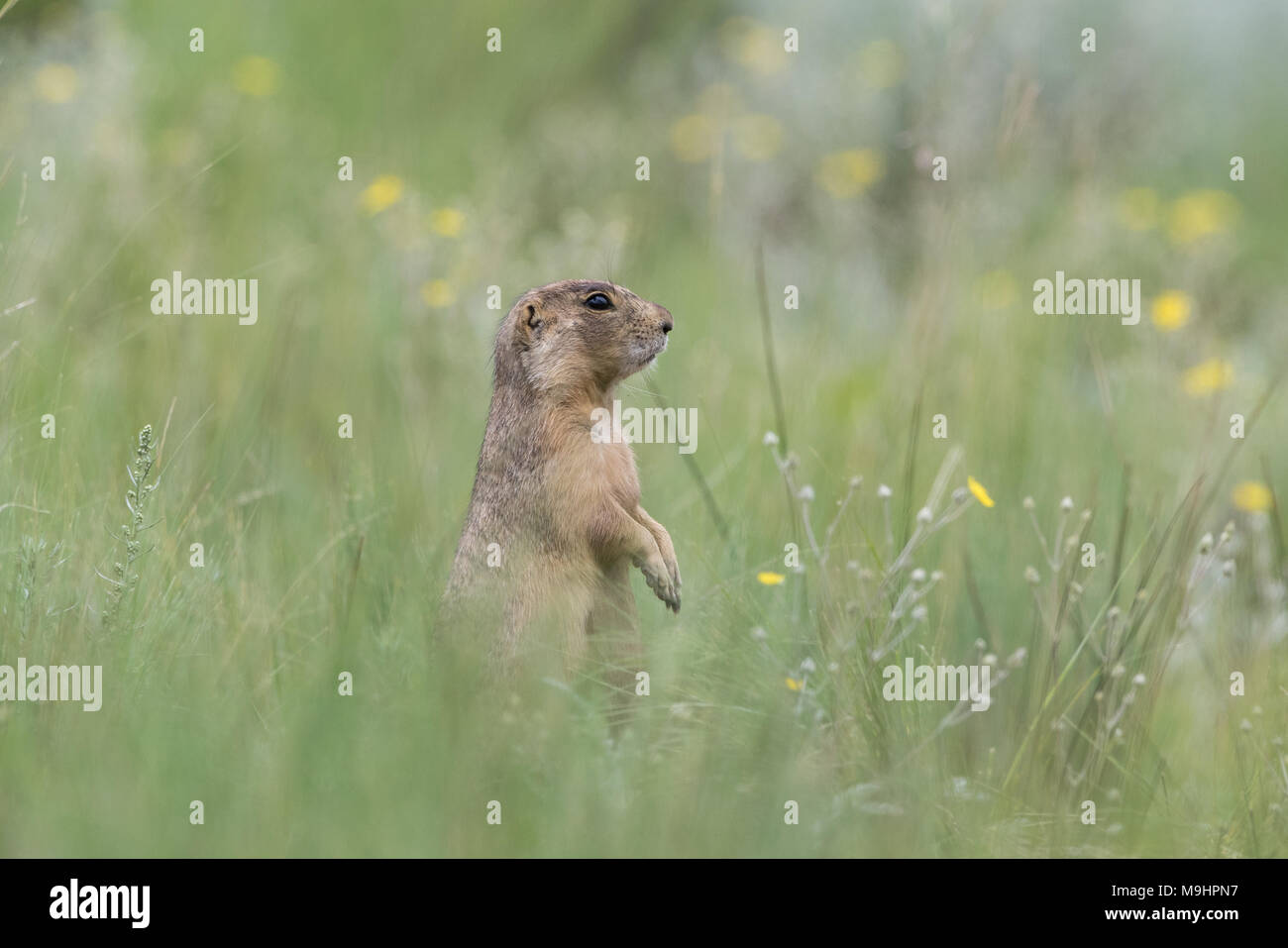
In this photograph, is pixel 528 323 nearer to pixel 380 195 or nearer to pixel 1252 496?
pixel 1252 496

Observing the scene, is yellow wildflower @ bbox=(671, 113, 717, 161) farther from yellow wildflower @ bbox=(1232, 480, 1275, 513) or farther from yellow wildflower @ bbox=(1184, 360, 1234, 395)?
yellow wildflower @ bbox=(1232, 480, 1275, 513)

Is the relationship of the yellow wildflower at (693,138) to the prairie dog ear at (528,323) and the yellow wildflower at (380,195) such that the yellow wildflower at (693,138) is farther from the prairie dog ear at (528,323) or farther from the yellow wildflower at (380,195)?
the prairie dog ear at (528,323)

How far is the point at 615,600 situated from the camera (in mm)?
4320

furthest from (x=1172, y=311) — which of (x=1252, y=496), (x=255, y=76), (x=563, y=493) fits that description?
(x=255, y=76)

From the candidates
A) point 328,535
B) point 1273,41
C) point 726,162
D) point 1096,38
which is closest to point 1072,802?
point 328,535

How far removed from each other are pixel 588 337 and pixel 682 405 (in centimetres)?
200

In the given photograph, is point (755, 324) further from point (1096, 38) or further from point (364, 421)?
point (1096, 38)

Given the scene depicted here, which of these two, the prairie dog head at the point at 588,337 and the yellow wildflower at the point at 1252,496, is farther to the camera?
the yellow wildflower at the point at 1252,496

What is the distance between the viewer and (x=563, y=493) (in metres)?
4.26

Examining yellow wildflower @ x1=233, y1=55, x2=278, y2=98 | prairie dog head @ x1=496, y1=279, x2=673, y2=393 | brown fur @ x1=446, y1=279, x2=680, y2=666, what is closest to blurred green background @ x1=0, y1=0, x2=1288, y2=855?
yellow wildflower @ x1=233, y1=55, x2=278, y2=98

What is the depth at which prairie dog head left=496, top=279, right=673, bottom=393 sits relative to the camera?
14.4ft

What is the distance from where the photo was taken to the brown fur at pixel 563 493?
415 centimetres

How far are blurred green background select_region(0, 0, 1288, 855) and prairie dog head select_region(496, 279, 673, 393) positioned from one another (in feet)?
2.37

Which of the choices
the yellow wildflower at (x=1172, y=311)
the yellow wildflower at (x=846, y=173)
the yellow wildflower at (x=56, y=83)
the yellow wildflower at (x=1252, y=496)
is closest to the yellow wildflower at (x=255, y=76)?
the yellow wildflower at (x=56, y=83)
